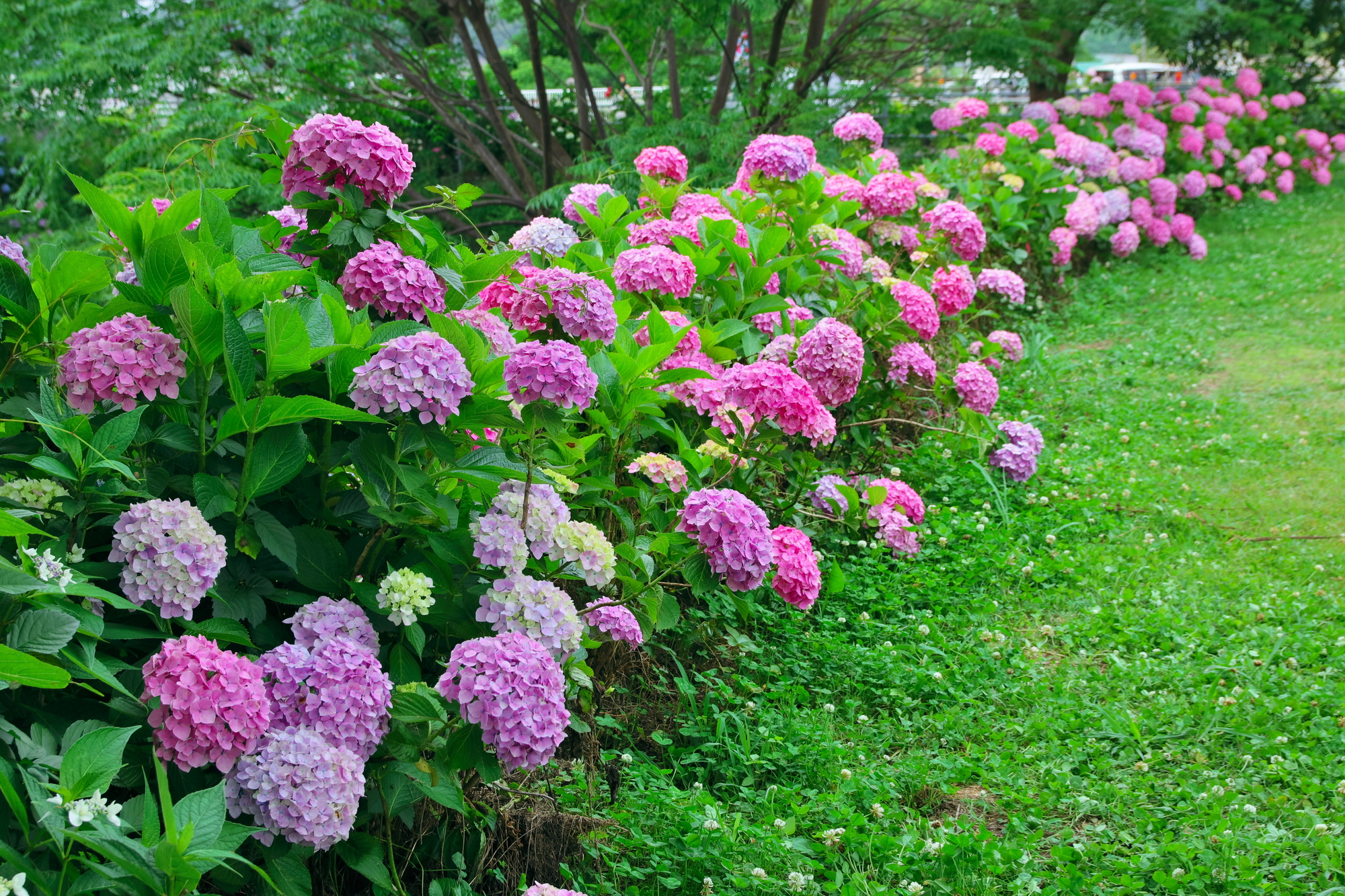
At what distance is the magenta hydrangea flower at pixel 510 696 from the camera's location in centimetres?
148

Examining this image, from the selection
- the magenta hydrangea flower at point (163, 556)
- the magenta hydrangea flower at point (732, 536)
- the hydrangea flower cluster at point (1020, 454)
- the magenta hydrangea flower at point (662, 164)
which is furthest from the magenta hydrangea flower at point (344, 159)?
the hydrangea flower cluster at point (1020, 454)

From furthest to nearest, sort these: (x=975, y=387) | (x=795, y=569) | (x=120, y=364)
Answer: (x=975, y=387) < (x=795, y=569) < (x=120, y=364)

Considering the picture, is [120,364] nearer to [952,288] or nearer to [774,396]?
[774,396]

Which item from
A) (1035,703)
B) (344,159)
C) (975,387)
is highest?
(344,159)

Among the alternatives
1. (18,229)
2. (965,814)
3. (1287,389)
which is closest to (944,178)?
(1287,389)

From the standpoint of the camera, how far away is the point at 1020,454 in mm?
3809

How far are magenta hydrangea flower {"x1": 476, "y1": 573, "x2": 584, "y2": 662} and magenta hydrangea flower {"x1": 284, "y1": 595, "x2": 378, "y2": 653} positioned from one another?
0.18m

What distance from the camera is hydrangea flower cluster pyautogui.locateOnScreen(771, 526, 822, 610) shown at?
2.48 metres

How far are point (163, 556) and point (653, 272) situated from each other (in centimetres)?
175

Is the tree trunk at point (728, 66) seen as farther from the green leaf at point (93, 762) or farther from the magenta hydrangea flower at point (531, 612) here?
the green leaf at point (93, 762)

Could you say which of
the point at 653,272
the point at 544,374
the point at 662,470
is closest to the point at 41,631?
the point at 544,374

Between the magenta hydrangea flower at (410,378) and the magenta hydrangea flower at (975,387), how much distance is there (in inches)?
104

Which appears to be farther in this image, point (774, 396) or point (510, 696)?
point (774, 396)

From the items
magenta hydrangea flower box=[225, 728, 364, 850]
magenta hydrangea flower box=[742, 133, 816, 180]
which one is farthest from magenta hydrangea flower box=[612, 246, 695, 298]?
magenta hydrangea flower box=[225, 728, 364, 850]
